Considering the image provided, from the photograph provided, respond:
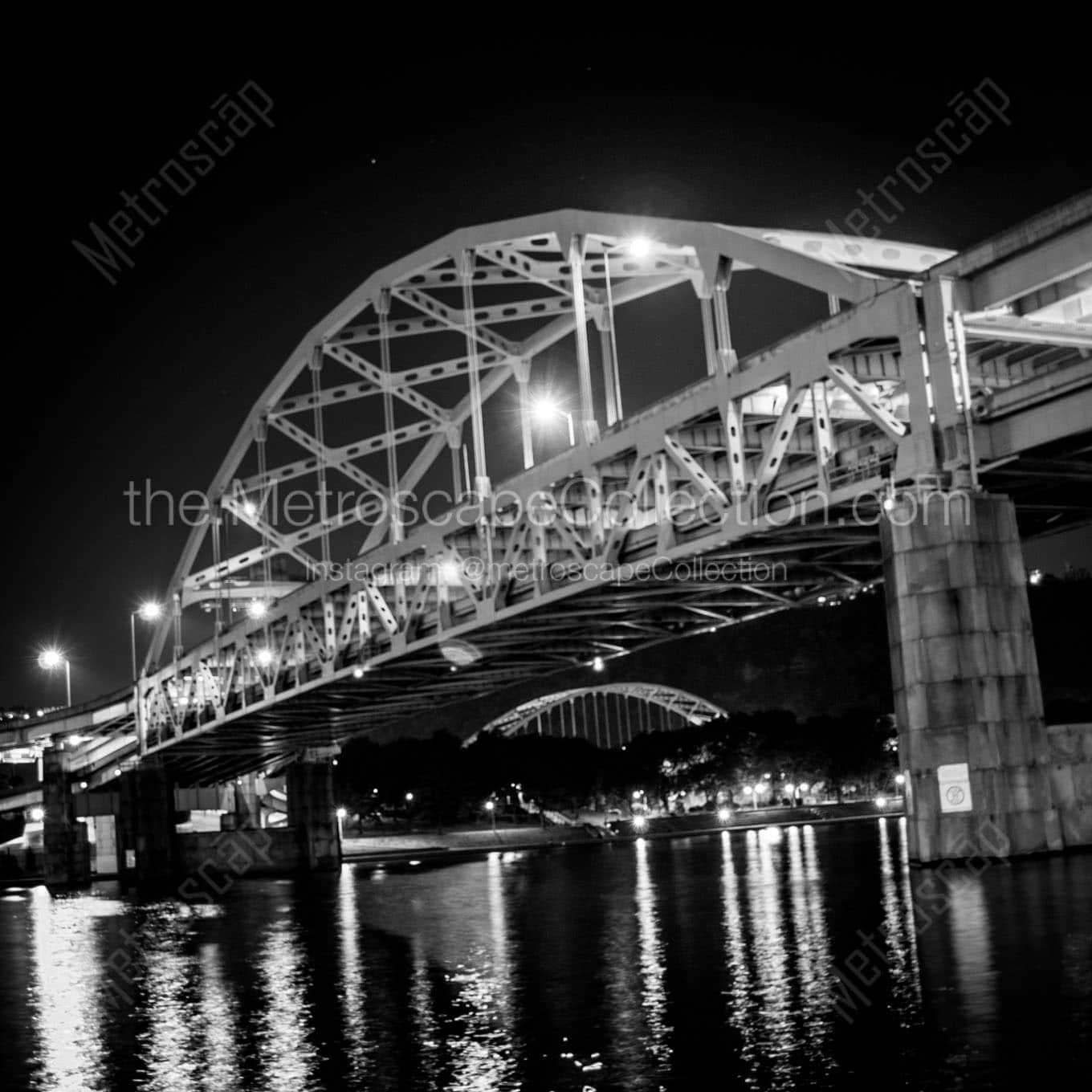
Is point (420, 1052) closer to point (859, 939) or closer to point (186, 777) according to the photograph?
point (859, 939)

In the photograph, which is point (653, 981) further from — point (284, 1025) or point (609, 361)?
point (609, 361)

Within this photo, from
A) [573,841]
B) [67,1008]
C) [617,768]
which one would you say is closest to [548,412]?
[67,1008]

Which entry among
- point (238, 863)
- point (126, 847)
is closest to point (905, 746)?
point (238, 863)

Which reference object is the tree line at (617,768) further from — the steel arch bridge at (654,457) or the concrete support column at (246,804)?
the steel arch bridge at (654,457)

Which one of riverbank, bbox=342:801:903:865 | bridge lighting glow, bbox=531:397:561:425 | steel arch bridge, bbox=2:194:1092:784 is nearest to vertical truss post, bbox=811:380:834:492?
steel arch bridge, bbox=2:194:1092:784

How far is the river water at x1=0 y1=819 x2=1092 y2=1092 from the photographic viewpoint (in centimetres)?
1478

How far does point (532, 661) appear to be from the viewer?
72.4 metres

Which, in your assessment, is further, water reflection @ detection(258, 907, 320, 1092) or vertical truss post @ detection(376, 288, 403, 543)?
vertical truss post @ detection(376, 288, 403, 543)

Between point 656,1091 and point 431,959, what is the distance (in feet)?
46.7

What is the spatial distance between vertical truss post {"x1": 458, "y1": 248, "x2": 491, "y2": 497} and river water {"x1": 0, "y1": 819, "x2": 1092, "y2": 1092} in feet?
66.2

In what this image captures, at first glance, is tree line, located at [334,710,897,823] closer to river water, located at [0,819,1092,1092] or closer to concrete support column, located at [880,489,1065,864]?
river water, located at [0,819,1092,1092]

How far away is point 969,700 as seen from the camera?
31906mm

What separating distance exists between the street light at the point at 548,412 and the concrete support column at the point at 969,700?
78.9 ft

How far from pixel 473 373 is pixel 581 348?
45.1ft
